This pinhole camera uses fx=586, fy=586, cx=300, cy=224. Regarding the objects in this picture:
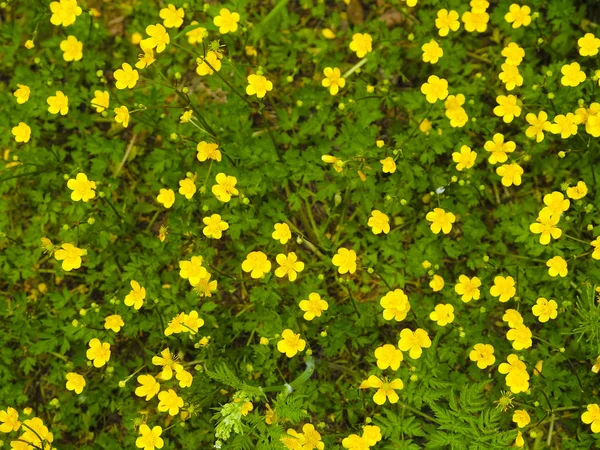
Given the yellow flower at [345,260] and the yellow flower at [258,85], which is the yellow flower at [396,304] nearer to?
the yellow flower at [345,260]

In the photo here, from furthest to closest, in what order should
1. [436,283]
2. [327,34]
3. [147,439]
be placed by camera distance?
[327,34]
[436,283]
[147,439]

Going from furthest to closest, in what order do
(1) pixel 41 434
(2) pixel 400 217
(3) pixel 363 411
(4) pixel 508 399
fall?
(2) pixel 400 217, (3) pixel 363 411, (1) pixel 41 434, (4) pixel 508 399

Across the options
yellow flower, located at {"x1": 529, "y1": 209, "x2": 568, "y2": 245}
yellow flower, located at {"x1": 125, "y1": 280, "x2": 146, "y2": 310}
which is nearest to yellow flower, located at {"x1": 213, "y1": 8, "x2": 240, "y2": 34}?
yellow flower, located at {"x1": 125, "y1": 280, "x2": 146, "y2": 310}

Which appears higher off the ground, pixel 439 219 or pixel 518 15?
pixel 518 15

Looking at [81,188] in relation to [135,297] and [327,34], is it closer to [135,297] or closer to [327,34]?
[135,297]

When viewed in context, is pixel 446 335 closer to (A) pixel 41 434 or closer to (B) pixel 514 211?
(B) pixel 514 211

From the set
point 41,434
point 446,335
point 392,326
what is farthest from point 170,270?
point 446,335

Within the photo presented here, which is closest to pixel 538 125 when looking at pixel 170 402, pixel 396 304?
pixel 396 304
